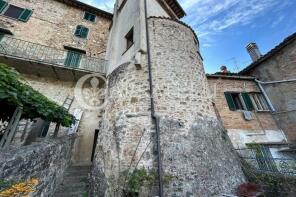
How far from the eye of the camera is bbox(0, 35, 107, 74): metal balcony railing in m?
8.96

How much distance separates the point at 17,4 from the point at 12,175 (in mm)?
13443

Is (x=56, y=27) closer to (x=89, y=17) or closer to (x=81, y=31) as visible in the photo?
(x=81, y=31)

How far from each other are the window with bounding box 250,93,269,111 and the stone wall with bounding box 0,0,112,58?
10822mm

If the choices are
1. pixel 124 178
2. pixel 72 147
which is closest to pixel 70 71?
pixel 72 147

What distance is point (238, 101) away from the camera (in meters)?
9.70

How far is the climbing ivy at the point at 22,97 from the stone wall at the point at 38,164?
3.23 ft

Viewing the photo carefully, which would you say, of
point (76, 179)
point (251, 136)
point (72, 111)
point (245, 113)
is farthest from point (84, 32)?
point (251, 136)

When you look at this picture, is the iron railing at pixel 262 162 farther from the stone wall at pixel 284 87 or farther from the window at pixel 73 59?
the window at pixel 73 59

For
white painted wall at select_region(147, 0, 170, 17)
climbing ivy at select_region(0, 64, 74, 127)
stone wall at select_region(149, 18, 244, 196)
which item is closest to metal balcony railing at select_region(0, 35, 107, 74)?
white painted wall at select_region(147, 0, 170, 17)

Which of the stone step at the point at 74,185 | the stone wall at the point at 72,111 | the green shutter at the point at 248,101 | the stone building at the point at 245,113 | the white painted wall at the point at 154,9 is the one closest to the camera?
the stone step at the point at 74,185

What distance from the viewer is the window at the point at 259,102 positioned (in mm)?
9639

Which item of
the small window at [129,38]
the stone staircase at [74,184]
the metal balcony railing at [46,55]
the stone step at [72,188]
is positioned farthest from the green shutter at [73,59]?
the stone step at [72,188]

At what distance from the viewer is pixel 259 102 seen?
32.3 ft

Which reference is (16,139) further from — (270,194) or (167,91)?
(270,194)
